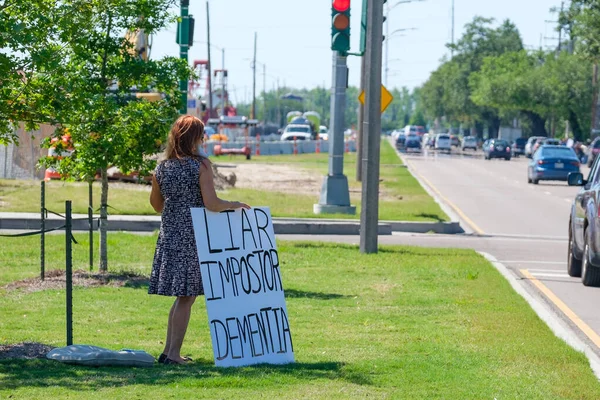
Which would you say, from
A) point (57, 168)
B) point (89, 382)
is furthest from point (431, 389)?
point (57, 168)

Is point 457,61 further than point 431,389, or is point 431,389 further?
point 457,61

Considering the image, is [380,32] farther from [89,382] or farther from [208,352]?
[89,382]

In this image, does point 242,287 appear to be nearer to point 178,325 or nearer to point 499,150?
point 178,325

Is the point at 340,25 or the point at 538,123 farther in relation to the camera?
the point at 538,123

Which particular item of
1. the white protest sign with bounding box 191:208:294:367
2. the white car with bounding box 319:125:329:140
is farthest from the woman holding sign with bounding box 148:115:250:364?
the white car with bounding box 319:125:329:140

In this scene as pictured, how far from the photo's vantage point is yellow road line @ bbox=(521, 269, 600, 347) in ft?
35.7

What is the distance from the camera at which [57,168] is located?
14.4 metres

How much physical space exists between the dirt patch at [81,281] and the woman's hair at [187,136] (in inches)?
196

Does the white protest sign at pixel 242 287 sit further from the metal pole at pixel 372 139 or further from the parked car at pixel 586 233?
the metal pole at pixel 372 139

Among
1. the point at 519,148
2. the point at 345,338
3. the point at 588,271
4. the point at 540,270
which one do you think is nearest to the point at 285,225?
the point at 540,270

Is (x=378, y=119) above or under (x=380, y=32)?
under

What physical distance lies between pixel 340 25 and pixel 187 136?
9427 millimetres

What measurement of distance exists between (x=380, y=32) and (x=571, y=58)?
84.2 m

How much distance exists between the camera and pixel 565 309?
502 inches
